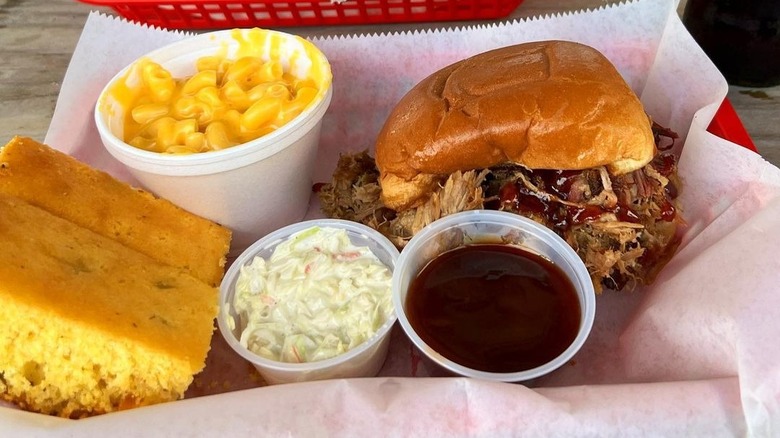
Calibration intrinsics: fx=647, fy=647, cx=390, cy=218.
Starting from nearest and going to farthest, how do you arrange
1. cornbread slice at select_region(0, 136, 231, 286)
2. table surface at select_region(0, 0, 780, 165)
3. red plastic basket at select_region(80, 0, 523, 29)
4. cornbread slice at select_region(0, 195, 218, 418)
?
cornbread slice at select_region(0, 195, 218, 418), cornbread slice at select_region(0, 136, 231, 286), table surface at select_region(0, 0, 780, 165), red plastic basket at select_region(80, 0, 523, 29)

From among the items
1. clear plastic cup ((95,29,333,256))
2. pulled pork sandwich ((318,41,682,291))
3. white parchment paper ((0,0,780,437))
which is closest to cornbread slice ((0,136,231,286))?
clear plastic cup ((95,29,333,256))

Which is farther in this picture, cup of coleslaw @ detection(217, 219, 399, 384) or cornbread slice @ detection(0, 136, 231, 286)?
cornbread slice @ detection(0, 136, 231, 286)

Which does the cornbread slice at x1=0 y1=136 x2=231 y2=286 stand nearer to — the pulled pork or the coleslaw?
the coleslaw

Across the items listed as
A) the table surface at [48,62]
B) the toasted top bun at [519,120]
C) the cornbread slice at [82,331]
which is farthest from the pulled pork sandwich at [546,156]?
the cornbread slice at [82,331]

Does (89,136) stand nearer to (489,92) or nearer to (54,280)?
(54,280)

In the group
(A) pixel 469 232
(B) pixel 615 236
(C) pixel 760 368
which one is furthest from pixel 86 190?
(C) pixel 760 368

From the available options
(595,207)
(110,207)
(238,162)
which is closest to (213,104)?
(238,162)

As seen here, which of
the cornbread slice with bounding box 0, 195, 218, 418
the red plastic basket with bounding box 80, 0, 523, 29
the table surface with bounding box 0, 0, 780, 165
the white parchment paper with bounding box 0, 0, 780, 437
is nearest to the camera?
the white parchment paper with bounding box 0, 0, 780, 437
